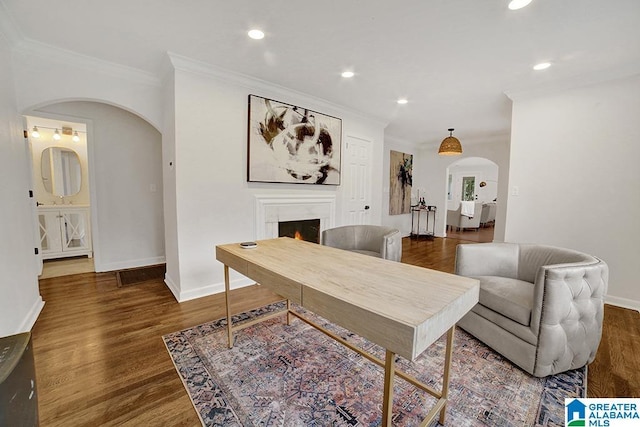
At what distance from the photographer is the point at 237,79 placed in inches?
118

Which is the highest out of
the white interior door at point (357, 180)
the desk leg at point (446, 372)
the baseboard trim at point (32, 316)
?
the white interior door at point (357, 180)

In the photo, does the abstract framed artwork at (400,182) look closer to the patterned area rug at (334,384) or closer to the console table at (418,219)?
the console table at (418,219)

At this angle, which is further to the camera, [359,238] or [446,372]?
[359,238]

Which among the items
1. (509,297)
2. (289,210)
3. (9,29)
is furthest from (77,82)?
(509,297)

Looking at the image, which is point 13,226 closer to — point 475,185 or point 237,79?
point 237,79

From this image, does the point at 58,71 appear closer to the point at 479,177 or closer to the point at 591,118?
the point at 591,118

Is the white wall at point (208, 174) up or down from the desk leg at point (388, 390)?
up

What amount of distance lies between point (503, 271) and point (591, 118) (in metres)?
2.17

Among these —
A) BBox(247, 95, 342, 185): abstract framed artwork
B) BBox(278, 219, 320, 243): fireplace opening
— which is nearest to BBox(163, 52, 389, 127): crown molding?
BBox(247, 95, 342, 185): abstract framed artwork

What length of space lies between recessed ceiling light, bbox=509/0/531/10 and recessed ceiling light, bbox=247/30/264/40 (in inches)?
72.8

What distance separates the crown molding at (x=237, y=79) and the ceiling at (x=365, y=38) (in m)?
0.08

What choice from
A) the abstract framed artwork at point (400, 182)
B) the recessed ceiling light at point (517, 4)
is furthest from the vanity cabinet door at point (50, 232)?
the abstract framed artwork at point (400, 182)

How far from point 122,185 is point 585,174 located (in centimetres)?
601

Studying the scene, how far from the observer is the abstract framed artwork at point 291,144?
320 cm
